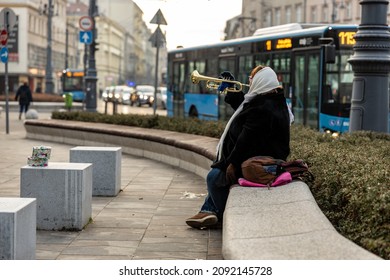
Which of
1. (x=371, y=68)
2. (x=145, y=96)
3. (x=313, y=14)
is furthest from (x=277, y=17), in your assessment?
(x=371, y=68)

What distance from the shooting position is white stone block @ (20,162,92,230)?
26.9ft

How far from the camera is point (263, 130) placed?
7832mm

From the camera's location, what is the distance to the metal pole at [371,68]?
13250mm

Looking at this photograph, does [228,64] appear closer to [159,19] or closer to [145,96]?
[159,19]

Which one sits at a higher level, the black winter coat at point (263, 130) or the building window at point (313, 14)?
the building window at point (313, 14)

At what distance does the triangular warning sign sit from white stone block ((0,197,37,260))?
14466 mm

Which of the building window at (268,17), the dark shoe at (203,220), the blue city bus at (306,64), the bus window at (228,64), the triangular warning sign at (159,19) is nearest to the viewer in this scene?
the dark shoe at (203,220)

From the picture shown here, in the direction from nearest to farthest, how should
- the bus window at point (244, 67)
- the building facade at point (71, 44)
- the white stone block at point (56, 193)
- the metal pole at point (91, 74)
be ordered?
the white stone block at point (56, 193)
the bus window at point (244, 67)
the metal pole at point (91, 74)
the building facade at point (71, 44)

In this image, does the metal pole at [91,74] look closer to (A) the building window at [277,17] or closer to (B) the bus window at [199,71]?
(B) the bus window at [199,71]

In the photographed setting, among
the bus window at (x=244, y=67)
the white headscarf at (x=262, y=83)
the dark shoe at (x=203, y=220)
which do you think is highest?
the bus window at (x=244, y=67)

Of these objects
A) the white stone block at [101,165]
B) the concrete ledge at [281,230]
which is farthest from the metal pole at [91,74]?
the concrete ledge at [281,230]

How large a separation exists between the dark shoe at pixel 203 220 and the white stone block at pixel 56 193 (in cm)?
104

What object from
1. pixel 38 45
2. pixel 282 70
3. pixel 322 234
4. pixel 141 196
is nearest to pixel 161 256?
pixel 322 234

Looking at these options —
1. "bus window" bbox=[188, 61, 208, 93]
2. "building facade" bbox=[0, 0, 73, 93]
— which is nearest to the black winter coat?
"bus window" bbox=[188, 61, 208, 93]
